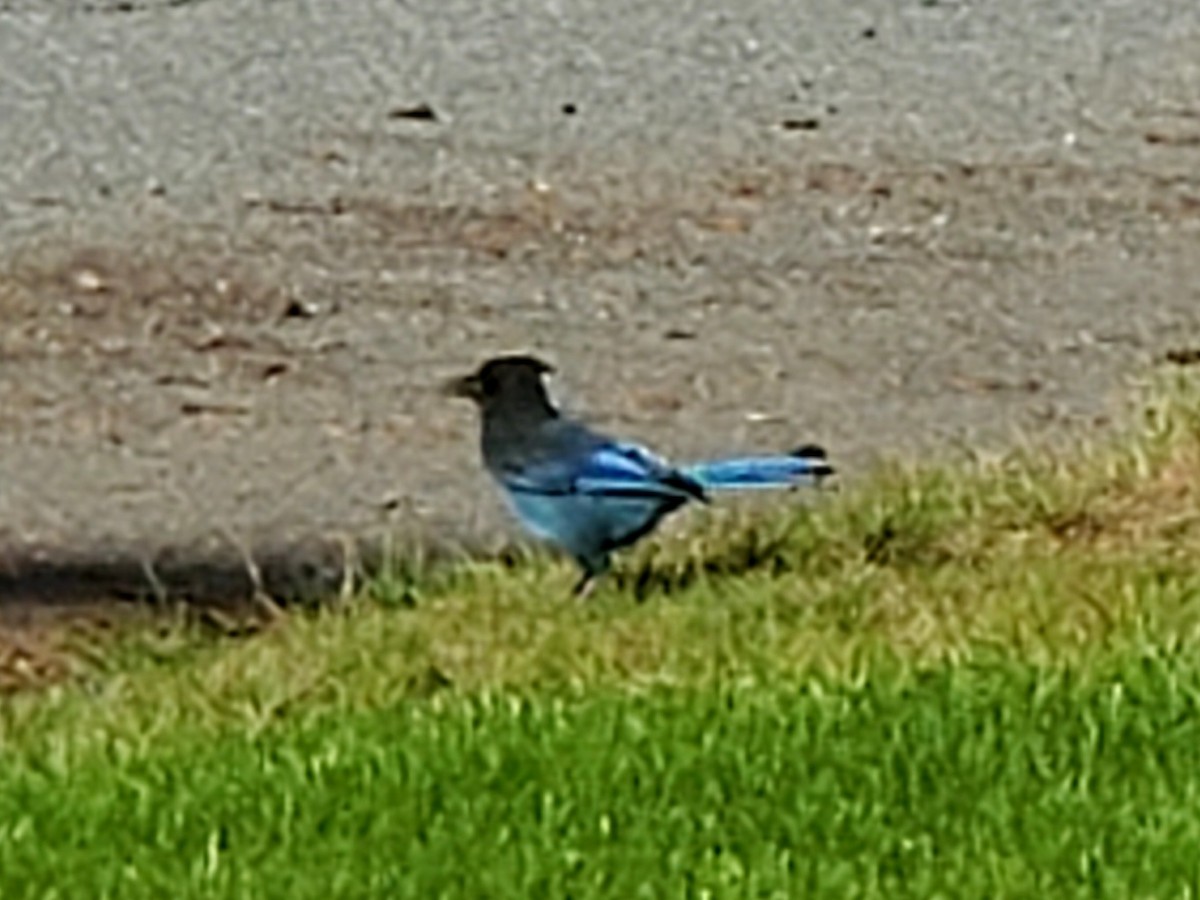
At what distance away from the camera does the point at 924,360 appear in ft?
31.8

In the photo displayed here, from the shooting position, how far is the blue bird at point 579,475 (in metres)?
7.18

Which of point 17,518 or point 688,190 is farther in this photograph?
point 688,190

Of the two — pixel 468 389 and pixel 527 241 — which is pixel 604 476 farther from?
pixel 527 241

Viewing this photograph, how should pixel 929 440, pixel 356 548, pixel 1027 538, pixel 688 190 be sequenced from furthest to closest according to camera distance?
pixel 688 190
pixel 929 440
pixel 356 548
pixel 1027 538

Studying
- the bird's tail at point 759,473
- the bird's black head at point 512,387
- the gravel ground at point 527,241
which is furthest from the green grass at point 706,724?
the gravel ground at point 527,241

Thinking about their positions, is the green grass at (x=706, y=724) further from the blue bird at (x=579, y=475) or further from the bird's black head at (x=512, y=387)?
the bird's black head at (x=512, y=387)

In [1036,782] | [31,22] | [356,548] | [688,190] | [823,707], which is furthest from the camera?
[31,22]

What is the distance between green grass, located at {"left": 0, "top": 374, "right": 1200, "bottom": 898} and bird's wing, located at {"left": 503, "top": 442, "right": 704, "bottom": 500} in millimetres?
181

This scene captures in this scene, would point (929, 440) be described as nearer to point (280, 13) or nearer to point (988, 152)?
point (988, 152)

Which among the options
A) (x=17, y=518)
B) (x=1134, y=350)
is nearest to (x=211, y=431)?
(x=17, y=518)

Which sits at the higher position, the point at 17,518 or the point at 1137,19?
the point at 1137,19

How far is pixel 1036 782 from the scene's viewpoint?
5930mm

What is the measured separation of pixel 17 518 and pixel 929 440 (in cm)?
182

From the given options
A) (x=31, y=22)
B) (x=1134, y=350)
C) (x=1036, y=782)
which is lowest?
(x=1036, y=782)
